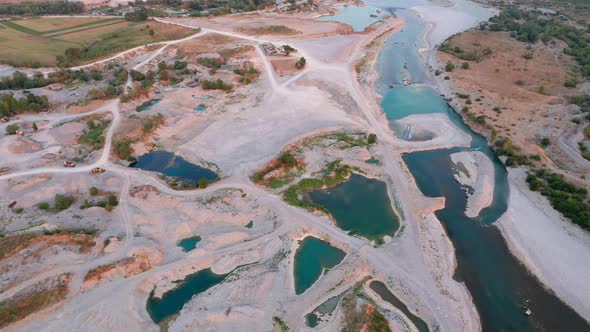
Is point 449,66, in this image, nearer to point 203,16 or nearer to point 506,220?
point 506,220

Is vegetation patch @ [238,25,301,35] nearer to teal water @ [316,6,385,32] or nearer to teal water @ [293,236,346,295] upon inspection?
teal water @ [316,6,385,32]

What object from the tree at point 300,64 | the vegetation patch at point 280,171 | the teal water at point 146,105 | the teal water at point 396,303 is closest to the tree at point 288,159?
the vegetation patch at point 280,171

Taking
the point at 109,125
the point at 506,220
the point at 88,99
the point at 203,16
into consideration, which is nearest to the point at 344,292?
the point at 506,220

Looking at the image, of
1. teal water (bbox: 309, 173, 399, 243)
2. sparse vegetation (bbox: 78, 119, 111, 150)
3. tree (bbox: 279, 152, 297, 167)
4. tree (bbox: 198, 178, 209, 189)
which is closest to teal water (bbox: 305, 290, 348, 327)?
teal water (bbox: 309, 173, 399, 243)

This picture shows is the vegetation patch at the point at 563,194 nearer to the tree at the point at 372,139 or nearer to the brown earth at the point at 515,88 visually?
the brown earth at the point at 515,88

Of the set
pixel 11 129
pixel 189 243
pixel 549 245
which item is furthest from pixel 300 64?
pixel 549 245

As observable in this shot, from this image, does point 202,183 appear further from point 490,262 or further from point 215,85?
point 490,262
